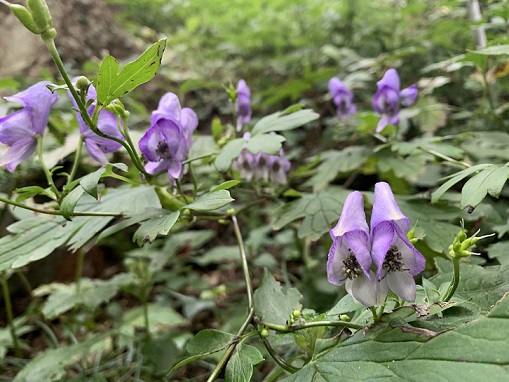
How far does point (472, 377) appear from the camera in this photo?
1.42ft

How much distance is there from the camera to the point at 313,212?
1007mm

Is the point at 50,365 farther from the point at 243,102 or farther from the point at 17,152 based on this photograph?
the point at 243,102

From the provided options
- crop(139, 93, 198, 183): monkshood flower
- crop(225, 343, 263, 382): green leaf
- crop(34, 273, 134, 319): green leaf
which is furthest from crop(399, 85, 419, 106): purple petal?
crop(34, 273, 134, 319): green leaf

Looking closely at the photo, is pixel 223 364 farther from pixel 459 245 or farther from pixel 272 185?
pixel 272 185

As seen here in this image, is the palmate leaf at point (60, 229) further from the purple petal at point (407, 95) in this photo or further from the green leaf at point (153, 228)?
the purple petal at point (407, 95)

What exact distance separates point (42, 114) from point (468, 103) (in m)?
1.84

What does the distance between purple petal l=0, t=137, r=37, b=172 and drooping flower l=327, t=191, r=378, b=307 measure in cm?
65

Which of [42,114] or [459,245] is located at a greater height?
[42,114]

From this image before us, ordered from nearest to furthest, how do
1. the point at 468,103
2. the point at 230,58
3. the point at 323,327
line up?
1. the point at 323,327
2. the point at 468,103
3. the point at 230,58

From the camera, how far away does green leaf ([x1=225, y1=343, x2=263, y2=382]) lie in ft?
1.98

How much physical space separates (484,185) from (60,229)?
832mm

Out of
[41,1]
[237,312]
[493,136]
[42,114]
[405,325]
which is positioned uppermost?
[41,1]

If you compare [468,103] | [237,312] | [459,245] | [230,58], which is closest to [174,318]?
[237,312]

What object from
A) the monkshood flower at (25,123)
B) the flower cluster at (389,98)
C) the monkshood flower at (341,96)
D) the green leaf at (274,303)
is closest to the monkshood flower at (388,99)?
the flower cluster at (389,98)
